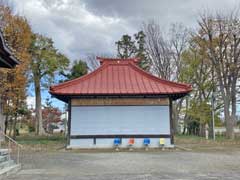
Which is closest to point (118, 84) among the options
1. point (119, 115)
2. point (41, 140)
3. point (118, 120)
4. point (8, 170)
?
point (119, 115)

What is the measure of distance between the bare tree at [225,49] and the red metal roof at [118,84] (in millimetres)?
7404

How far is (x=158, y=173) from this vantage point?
7723 mm

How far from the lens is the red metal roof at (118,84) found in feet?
50.5

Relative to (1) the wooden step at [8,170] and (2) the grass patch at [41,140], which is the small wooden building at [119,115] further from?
(1) the wooden step at [8,170]

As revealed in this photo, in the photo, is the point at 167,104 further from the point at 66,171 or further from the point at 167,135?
the point at 66,171

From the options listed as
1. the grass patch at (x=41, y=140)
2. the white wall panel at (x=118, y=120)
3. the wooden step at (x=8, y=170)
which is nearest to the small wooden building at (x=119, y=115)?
the white wall panel at (x=118, y=120)

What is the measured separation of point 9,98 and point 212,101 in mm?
16071

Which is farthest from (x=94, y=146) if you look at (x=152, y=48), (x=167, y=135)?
(x=152, y=48)

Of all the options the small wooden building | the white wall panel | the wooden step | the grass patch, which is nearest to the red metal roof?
the small wooden building

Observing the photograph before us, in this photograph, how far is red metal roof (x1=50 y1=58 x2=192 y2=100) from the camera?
1541cm

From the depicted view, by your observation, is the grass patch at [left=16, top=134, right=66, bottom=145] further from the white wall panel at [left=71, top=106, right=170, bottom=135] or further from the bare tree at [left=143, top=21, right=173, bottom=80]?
the bare tree at [left=143, top=21, right=173, bottom=80]

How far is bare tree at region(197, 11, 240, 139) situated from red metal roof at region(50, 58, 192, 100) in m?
7.40

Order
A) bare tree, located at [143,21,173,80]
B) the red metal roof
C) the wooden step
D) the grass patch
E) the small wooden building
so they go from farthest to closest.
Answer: bare tree, located at [143,21,173,80] → the grass patch → the small wooden building → the red metal roof → the wooden step

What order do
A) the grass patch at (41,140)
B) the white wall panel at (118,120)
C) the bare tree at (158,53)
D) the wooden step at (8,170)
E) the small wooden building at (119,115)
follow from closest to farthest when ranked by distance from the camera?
the wooden step at (8,170)
the small wooden building at (119,115)
the white wall panel at (118,120)
the grass patch at (41,140)
the bare tree at (158,53)
